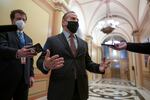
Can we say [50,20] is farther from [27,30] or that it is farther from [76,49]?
[76,49]

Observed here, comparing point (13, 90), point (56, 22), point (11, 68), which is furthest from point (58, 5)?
point (13, 90)

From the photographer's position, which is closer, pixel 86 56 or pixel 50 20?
pixel 86 56

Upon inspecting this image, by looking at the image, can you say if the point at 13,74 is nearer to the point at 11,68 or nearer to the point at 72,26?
the point at 11,68

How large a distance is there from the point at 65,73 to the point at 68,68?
0.20ft

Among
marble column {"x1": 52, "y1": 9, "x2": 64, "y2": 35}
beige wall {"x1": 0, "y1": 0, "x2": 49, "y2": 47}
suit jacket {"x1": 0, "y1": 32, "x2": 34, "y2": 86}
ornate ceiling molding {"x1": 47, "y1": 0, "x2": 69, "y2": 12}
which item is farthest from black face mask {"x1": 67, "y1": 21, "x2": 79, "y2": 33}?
ornate ceiling molding {"x1": 47, "y1": 0, "x2": 69, "y2": 12}

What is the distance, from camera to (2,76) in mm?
1731

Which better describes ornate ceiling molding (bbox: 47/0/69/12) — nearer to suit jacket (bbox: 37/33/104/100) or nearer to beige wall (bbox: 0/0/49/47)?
beige wall (bbox: 0/0/49/47)

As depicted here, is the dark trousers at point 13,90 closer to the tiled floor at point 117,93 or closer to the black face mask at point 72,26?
the black face mask at point 72,26

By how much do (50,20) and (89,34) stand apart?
547 centimetres

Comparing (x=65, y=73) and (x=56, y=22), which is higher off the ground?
(x=56, y=22)

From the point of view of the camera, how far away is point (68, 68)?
1.49 meters

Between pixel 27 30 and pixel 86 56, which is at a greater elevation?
pixel 27 30

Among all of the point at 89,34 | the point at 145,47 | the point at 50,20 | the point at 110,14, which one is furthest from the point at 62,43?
the point at 110,14

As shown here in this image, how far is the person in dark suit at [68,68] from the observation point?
1420 mm
